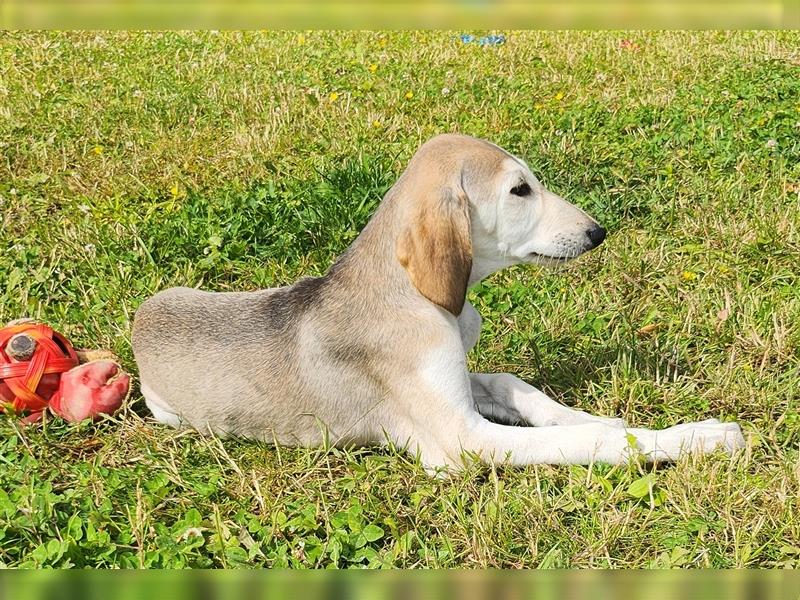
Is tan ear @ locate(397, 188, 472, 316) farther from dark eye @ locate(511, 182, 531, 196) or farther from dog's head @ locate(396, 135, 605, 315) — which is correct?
dark eye @ locate(511, 182, 531, 196)

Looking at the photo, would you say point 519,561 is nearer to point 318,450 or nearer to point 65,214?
point 318,450

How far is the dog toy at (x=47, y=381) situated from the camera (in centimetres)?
430

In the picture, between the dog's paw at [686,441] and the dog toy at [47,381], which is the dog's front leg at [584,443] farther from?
the dog toy at [47,381]

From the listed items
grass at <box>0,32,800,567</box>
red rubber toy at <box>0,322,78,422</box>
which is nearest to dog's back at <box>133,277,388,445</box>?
grass at <box>0,32,800,567</box>

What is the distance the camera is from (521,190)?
413cm

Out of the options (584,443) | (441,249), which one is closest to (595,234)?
(441,249)

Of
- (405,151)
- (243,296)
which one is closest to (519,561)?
(243,296)

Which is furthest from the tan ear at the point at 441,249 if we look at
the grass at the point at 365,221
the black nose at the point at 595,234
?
the grass at the point at 365,221

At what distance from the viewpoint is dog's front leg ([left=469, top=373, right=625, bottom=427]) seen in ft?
13.8

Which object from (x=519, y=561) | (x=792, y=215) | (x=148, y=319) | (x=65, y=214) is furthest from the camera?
(x=65, y=214)

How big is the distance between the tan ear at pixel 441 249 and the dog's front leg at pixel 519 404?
715 mm

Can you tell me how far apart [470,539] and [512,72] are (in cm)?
715

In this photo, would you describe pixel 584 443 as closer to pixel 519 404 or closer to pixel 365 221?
pixel 519 404

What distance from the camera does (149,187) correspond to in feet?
22.8
